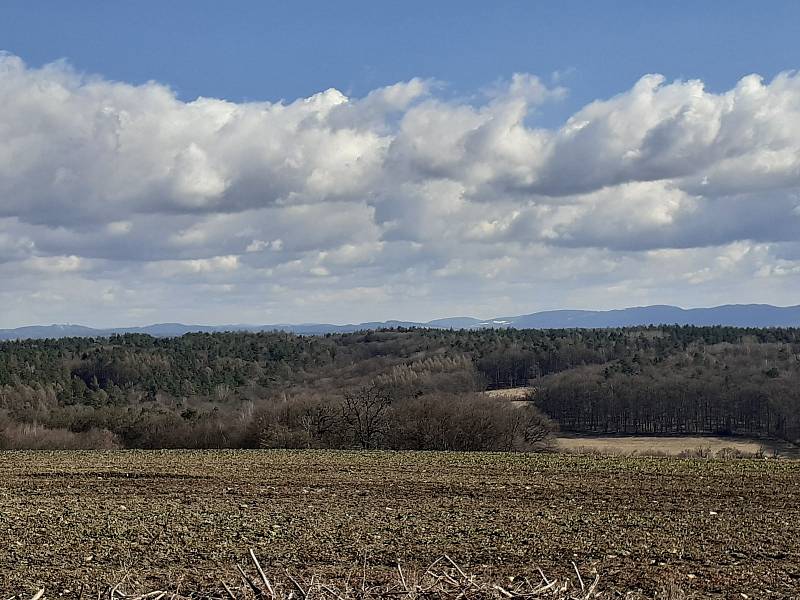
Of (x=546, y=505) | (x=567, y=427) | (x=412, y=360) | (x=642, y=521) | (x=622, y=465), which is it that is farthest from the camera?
(x=412, y=360)

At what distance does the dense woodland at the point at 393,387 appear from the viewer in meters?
50.9

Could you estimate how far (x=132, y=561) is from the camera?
15.2 metres

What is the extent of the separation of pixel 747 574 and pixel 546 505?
25.7 ft

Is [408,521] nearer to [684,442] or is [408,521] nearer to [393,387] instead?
[393,387]

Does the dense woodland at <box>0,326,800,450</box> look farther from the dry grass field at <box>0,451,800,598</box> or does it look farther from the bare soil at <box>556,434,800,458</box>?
the dry grass field at <box>0,451,800,598</box>

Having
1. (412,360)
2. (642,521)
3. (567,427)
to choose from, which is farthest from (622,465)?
(412,360)

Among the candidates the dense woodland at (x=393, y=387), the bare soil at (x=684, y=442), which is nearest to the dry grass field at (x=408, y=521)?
the dense woodland at (x=393, y=387)

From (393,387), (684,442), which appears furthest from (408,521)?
(684,442)

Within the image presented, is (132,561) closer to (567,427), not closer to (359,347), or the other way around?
(567,427)

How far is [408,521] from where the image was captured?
19422 mm

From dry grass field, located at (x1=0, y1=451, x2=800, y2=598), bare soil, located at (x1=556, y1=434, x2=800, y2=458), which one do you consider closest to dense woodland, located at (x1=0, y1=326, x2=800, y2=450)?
bare soil, located at (x1=556, y1=434, x2=800, y2=458)

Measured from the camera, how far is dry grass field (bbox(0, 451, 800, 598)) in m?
14.4

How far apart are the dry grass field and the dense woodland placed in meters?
18.8

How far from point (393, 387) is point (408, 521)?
62.2 m
